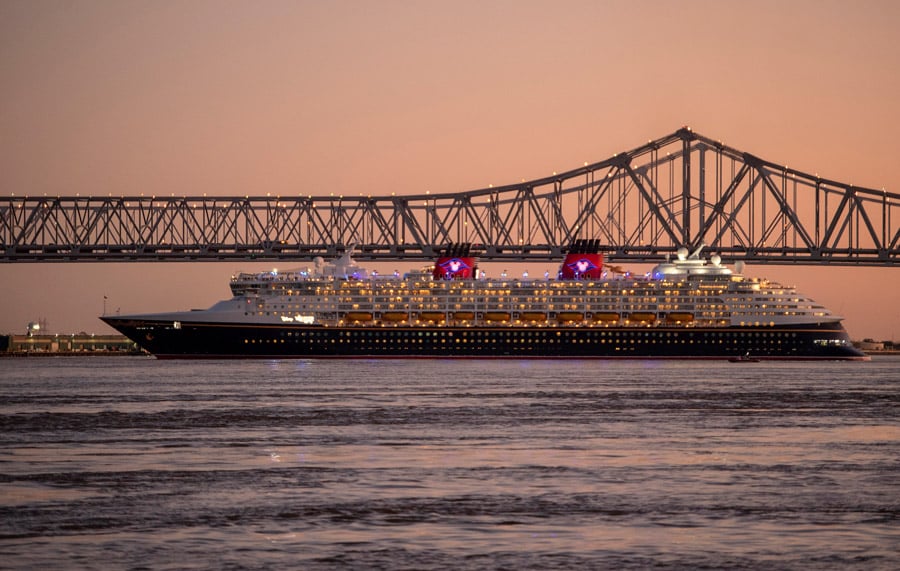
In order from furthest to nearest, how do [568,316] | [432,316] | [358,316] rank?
[432,316] → [358,316] → [568,316]

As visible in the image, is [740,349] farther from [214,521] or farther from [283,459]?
[214,521]

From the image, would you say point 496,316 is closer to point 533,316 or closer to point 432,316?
point 533,316

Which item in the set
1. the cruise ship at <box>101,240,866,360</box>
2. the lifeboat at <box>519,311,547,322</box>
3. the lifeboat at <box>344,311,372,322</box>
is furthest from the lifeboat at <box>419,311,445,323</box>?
the lifeboat at <box>519,311,547,322</box>

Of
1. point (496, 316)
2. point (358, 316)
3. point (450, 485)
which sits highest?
point (496, 316)

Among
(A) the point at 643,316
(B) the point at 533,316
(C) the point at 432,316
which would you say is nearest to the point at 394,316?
(C) the point at 432,316

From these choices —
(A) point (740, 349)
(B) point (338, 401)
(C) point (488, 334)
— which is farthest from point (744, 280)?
(B) point (338, 401)

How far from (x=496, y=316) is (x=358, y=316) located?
1048 centimetres

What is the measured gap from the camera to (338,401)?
53.0 m

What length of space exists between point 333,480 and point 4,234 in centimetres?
12928

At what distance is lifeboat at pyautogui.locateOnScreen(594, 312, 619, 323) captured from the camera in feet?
386

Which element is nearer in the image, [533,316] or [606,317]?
[533,316]

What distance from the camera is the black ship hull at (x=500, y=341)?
Result: 115750 mm

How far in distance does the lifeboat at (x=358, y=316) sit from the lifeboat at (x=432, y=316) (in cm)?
401

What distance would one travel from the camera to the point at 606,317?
387 feet
